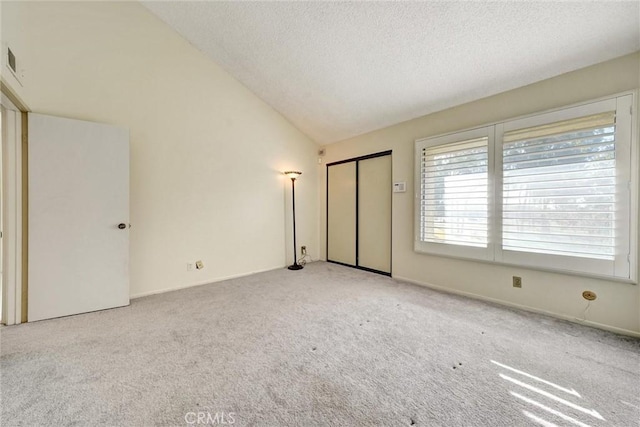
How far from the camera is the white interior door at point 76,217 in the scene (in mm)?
2344

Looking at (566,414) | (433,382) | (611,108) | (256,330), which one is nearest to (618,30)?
(611,108)

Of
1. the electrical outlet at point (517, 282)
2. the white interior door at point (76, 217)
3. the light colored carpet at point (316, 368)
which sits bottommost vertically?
the light colored carpet at point (316, 368)

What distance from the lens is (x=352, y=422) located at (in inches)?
48.3

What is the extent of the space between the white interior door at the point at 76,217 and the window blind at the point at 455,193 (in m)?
3.75

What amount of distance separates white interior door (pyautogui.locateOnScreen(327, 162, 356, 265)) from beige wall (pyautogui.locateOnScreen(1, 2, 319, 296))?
0.92 metres

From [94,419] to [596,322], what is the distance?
12.5 feet

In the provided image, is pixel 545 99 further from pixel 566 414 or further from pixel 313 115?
pixel 313 115

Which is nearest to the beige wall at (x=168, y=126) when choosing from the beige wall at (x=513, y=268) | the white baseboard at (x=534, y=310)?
the beige wall at (x=513, y=268)

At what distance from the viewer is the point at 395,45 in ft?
8.46

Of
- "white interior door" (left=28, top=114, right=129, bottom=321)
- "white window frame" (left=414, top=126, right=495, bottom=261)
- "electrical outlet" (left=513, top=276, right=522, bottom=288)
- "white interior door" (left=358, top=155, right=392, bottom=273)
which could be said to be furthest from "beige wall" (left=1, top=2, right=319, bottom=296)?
"electrical outlet" (left=513, top=276, right=522, bottom=288)

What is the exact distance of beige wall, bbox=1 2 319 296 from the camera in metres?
2.54
